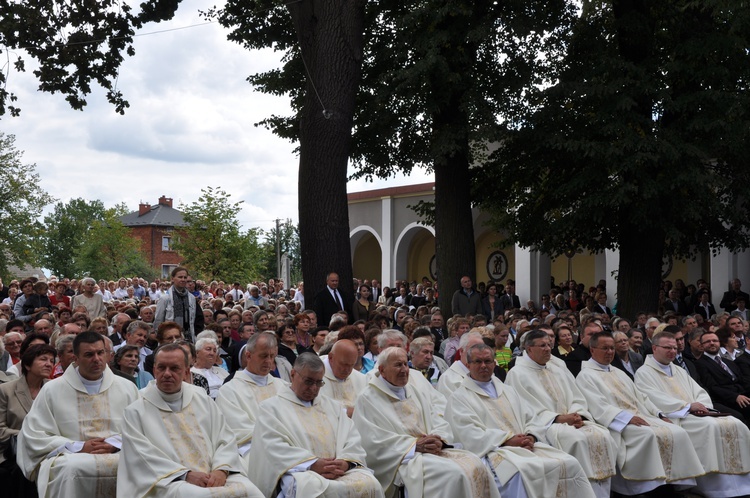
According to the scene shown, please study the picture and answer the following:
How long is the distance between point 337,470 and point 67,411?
6.75ft

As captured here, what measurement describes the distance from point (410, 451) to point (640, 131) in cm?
996

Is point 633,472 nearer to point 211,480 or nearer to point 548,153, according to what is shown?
point 211,480

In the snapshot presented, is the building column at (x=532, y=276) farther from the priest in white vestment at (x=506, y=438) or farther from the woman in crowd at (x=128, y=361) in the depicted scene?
the woman in crowd at (x=128, y=361)

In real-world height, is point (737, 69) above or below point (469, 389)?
above

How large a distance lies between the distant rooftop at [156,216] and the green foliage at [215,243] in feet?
94.4

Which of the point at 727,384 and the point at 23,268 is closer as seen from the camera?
the point at 727,384

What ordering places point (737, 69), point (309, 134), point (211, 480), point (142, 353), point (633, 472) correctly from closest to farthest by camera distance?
point (211, 480) < point (633, 472) < point (142, 353) < point (309, 134) < point (737, 69)

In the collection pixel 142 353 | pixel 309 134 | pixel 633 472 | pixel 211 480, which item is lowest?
pixel 633 472

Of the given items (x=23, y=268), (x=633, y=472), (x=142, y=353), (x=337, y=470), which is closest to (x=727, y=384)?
(x=633, y=472)

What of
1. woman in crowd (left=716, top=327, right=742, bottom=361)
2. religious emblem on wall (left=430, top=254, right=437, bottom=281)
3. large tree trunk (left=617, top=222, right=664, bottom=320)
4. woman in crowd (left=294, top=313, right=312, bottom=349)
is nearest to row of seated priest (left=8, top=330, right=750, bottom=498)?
woman in crowd (left=716, top=327, right=742, bottom=361)

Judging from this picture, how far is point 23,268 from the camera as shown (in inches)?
1489

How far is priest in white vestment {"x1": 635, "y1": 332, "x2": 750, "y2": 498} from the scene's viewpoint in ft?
27.3

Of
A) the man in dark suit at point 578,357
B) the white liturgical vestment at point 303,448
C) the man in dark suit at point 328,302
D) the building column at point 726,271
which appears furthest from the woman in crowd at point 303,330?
the building column at point 726,271

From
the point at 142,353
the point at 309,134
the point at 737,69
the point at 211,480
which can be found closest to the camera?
the point at 211,480
